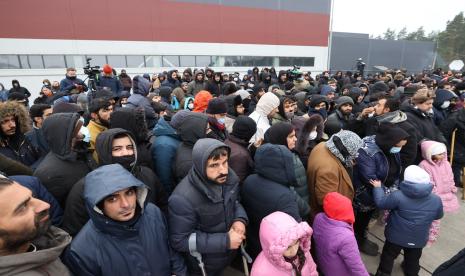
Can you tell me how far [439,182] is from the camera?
137 inches

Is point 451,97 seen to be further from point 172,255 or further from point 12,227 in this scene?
point 12,227

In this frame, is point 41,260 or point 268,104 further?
point 268,104

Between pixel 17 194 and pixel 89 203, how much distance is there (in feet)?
1.36

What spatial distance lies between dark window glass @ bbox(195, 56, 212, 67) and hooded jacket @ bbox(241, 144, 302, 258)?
68.3 ft

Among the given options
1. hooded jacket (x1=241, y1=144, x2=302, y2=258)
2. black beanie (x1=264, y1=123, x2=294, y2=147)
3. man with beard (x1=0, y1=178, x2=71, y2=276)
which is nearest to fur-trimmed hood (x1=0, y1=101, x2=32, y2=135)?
man with beard (x1=0, y1=178, x2=71, y2=276)

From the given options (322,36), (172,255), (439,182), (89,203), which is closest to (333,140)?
(439,182)

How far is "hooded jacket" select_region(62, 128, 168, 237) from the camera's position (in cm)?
200

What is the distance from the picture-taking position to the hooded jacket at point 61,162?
7.07ft

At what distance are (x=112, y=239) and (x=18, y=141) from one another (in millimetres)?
2242

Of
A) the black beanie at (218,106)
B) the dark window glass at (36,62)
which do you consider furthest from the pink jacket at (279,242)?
the dark window glass at (36,62)

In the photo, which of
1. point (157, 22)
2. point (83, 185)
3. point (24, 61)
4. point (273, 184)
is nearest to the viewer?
point (83, 185)

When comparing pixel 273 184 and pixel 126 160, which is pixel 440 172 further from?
pixel 126 160

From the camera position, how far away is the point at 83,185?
2008 mm

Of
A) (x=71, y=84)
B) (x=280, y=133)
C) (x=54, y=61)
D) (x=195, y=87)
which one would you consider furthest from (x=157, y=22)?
(x=280, y=133)
